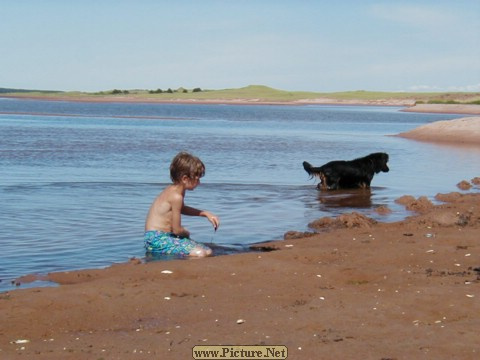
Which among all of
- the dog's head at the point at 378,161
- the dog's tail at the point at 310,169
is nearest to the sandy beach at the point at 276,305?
the dog's tail at the point at 310,169

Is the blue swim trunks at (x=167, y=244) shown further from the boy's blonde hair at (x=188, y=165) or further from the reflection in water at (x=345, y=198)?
the reflection in water at (x=345, y=198)

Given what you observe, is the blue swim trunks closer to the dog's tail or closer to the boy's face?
the boy's face

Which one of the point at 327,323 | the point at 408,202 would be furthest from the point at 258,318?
the point at 408,202

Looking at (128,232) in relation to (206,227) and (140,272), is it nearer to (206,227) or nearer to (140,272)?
(206,227)

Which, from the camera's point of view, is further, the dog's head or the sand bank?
the sand bank

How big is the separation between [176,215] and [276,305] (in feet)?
10.3

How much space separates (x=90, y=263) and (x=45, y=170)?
11.0 meters

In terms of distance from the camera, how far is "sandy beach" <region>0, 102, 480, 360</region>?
5000 millimetres

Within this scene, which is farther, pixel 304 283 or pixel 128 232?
pixel 128 232

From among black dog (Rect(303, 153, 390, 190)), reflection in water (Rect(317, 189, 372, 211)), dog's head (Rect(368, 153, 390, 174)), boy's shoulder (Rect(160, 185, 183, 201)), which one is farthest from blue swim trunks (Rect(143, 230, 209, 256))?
dog's head (Rect(368, 153, 390, 174))

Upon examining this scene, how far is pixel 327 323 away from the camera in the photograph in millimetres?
5508

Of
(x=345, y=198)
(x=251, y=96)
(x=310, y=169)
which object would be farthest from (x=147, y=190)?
(x=251, y=96)

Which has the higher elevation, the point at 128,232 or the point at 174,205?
the point at 174,205

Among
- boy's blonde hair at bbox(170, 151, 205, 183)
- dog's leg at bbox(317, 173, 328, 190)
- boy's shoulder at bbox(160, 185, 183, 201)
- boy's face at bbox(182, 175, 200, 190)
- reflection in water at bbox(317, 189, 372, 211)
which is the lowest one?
reflection in water at bbox(317, 189, 372, 211)
